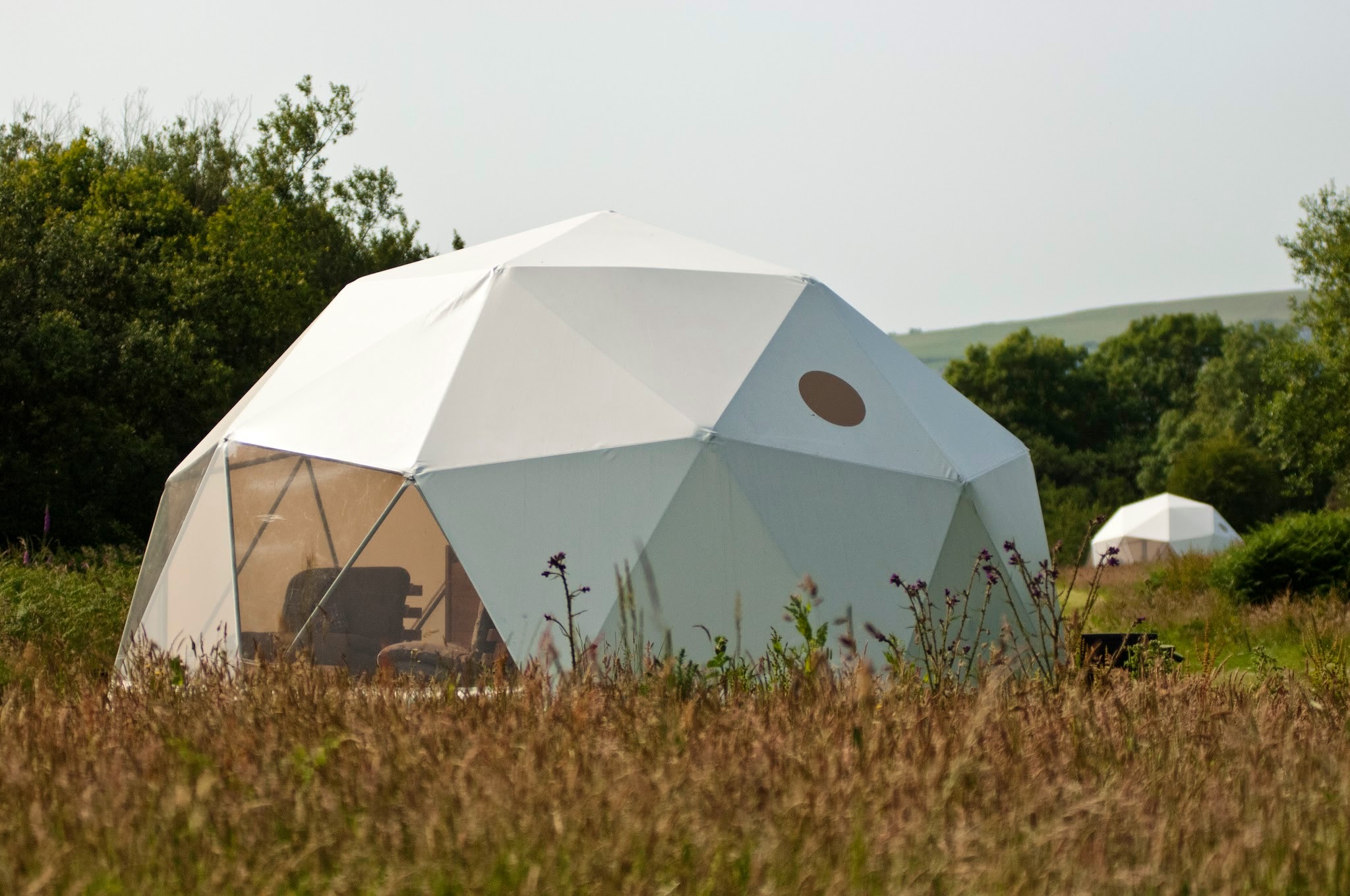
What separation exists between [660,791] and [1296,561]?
56.0ft

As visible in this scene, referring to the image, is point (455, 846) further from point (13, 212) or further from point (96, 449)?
point (13, 212)

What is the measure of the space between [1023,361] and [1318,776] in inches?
2767

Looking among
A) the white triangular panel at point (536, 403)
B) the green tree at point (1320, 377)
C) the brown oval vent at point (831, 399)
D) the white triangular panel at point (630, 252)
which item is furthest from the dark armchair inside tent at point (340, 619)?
the green tree at point (1320, 377)

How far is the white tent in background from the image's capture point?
43.7m

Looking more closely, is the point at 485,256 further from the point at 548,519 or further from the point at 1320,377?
the point at 1320,377

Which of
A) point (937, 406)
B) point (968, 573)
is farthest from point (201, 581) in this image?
point (937, 406)

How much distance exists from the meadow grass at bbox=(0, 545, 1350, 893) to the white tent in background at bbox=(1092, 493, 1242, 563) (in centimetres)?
4116

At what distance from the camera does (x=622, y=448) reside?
27.5 feet

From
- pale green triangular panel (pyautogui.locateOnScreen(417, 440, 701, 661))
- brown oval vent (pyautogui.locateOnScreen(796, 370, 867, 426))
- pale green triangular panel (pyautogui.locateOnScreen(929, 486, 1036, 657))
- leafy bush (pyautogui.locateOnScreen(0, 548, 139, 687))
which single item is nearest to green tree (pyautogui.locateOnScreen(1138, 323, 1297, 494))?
pale green triangular panel (pyautogui.locateOnScreen(929, 486, 1036, 657))

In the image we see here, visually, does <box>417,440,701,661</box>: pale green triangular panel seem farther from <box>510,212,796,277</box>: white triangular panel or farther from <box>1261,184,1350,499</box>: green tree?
<box>1261,184,1350,499</box>: green tree

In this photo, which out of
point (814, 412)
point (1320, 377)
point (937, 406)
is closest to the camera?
point (814, 412)

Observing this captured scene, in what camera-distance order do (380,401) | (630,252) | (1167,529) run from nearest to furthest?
(380,401) → (630,252) → (1167,529)

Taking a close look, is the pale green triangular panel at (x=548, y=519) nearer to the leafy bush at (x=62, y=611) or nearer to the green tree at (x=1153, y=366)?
the leafy bush at (x=62, y=611)

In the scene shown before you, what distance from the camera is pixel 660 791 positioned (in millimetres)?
3098
